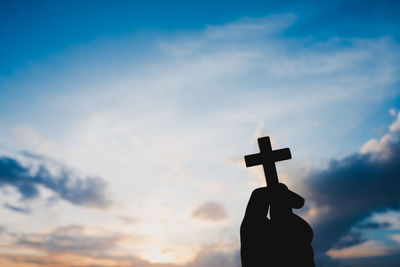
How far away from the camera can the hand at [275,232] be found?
19.0 feet

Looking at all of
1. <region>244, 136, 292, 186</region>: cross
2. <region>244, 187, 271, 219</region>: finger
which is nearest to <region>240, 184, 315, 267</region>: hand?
<region>244, 187, 271, 219</region>: finger

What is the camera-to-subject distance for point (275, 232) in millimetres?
5914

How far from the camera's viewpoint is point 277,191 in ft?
20.0

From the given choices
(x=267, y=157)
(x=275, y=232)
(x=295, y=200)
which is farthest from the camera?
(x=267, y=157)

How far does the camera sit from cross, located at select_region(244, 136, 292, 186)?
261 inches

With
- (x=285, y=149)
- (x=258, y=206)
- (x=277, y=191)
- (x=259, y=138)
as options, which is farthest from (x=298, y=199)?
(x=259, y=138)

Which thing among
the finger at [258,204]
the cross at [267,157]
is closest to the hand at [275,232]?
the finger at [258,204]

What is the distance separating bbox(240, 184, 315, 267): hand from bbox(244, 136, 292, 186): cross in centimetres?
47

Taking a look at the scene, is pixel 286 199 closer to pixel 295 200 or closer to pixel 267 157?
pixel 295 200

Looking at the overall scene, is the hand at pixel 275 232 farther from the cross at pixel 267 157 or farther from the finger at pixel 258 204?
the cross at pixel 267 157

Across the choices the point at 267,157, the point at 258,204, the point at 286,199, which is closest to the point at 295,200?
the point at 286,199

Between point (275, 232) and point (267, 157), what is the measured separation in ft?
5.69

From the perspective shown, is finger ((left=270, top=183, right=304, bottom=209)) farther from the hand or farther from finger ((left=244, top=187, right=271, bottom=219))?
finger ((left=244, top=187, right=271, bottom=219))

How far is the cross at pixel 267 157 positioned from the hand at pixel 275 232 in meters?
0.47
